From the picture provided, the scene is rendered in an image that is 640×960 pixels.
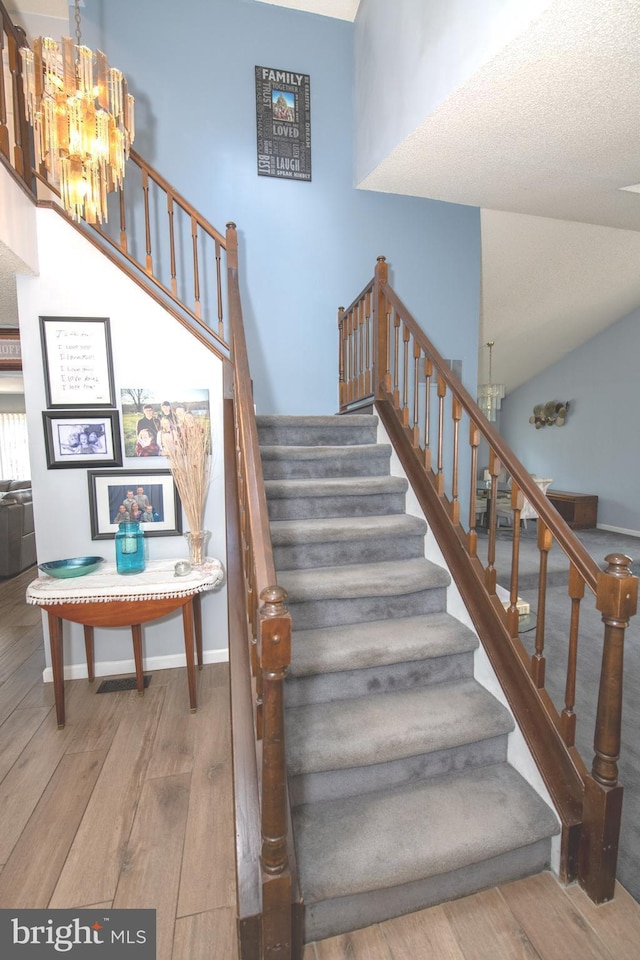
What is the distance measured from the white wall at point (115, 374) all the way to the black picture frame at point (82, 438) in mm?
50

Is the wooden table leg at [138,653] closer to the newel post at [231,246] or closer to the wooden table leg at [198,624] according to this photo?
the wooden table leg at [198,624]

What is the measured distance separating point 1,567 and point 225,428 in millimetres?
3859

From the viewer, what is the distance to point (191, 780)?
74.9 inches

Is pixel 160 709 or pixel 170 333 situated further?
pixel 170 333

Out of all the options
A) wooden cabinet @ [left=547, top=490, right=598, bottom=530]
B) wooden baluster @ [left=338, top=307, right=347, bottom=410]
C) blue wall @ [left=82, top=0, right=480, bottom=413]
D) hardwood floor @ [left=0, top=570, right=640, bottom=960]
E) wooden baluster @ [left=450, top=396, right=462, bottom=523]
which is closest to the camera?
hardwood floor @ [left=0, top=570, right=640, bottom=960]

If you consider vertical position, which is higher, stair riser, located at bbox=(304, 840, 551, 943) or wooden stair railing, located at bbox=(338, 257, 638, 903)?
wooden stair railing, located at bbox=(338, 257, 638, 903)

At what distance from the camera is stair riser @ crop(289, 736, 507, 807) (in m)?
1.52

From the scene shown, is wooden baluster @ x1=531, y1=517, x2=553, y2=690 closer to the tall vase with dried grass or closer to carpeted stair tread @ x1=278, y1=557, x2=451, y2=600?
carpeted stair tread @ x1=278, y1=557, x2=451, y2=600

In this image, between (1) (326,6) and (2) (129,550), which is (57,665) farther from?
(1) (326,6)

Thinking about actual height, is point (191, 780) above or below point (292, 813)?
below

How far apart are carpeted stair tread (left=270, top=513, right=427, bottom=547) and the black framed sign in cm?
312

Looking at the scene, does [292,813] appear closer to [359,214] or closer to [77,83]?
[77,83]

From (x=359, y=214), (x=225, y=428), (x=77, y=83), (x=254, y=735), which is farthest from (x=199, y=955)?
(x=359, y=214)

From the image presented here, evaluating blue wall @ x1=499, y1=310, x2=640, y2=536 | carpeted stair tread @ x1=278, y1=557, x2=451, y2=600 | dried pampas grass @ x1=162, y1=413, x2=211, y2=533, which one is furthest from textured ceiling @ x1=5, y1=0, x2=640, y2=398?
carpeted stair tread @ x1=278, y1=557, x2=451, y2=600
